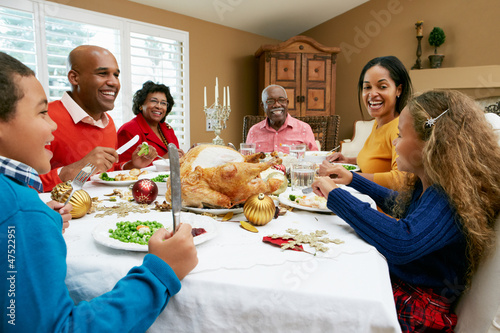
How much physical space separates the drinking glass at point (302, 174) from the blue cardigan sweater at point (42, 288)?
935mm

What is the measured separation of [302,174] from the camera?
4.58 ft

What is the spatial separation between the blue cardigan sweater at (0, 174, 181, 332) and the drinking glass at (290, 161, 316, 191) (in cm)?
93

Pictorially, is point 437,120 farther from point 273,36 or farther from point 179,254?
point 273,36

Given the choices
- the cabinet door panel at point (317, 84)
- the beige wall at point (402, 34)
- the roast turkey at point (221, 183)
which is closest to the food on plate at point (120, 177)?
the roast turkey at point (221, 183)

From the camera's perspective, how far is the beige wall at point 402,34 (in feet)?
14.6

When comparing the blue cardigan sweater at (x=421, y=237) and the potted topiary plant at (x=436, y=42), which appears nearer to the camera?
the blue cardigan sweater at (x=421, y=237)

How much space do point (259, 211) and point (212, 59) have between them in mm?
4504

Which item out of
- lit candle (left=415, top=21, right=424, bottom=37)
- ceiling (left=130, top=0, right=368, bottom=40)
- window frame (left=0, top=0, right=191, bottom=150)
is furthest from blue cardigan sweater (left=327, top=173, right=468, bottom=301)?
lit candle (left=415, top=21, right=424, bottom=37)

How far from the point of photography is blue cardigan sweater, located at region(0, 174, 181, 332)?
0.46 metres

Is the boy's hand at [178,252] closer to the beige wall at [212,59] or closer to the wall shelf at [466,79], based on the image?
the beige wall at [212,59]

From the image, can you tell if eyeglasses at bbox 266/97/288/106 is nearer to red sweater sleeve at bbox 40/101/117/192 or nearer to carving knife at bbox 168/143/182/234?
red sweater sleeve at bbox 40/101/117/192

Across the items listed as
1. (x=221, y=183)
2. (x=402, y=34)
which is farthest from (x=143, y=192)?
(x=402, y=34)

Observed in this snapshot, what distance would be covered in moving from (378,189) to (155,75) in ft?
12.4

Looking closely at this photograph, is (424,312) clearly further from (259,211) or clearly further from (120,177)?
(120,177)
